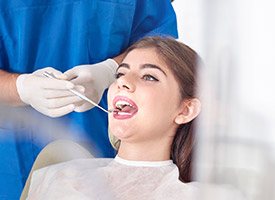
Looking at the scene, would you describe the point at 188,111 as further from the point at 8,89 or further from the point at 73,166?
the point at 8,89

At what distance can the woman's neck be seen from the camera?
3.10ft

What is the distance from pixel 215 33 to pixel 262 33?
0.07 meters

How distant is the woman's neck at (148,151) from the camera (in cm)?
95

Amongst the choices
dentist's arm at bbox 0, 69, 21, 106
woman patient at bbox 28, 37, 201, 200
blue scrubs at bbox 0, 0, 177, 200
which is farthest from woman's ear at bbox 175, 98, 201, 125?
dentist's arm at bbox 0, 69, 21, 106

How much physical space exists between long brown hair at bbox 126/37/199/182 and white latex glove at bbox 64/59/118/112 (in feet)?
0.30

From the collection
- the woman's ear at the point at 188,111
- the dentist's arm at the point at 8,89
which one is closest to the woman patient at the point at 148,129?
the woman's ear at the point at 188,111

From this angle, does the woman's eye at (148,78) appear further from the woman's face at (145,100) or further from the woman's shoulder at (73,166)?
the woman's shoulder at (73,166)

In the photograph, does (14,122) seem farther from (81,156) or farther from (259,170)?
(259,170)

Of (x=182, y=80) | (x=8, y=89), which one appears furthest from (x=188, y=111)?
(x=8, y=89)

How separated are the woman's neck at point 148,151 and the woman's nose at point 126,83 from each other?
0.11 m

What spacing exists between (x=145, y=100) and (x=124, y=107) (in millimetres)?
45

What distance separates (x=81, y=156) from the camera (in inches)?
41.2

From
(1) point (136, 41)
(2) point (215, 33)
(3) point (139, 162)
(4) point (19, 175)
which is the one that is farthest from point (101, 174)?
(2) point (215, 33)

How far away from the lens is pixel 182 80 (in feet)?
3.05
